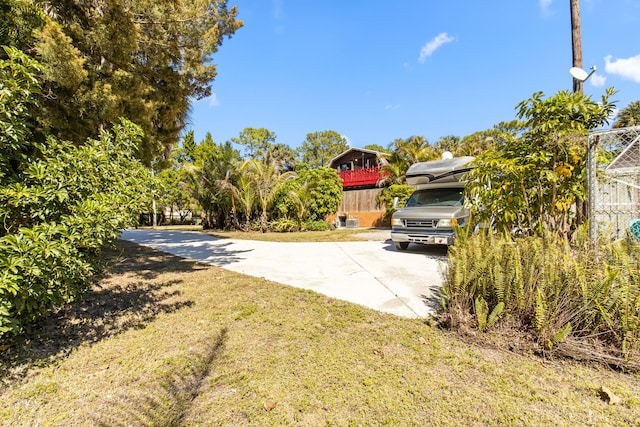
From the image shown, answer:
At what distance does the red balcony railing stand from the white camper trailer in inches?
516

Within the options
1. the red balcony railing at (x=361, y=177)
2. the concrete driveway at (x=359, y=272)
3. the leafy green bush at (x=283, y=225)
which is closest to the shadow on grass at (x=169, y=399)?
the concrete driveway at (x=359, y=272)

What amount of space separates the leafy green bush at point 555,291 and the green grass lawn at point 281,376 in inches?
10.5

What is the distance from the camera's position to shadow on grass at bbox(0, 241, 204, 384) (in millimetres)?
2389

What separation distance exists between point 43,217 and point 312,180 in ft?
49.5

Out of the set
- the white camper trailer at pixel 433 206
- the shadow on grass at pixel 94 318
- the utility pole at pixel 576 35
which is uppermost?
the utility pole at pixel 576 35

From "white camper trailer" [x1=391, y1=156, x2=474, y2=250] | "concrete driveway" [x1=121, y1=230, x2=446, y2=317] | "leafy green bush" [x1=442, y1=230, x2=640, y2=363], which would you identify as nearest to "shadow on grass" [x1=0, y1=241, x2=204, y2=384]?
"concrete driveway" [x1=121, y1=230, x2=446, y2=317]

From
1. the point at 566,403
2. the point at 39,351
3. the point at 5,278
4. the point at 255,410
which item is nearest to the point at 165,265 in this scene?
the point at 39,351

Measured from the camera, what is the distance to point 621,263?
2.43 metres

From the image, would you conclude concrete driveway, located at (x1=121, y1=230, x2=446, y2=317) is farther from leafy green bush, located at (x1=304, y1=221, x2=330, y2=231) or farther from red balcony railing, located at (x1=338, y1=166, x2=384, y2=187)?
red balcony railing, located at (x1=338, y1=166, x2=384, y2=187)

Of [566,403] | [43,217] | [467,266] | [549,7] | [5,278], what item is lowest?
[566,403]

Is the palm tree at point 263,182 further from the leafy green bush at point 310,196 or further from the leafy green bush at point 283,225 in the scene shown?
the leafy green bush at point 310,196

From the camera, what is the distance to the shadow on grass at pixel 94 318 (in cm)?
239

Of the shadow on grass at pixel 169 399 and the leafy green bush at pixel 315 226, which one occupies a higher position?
the leafy green bush at pixel 315 226

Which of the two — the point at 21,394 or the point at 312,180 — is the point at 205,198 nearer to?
the point at 312,180
